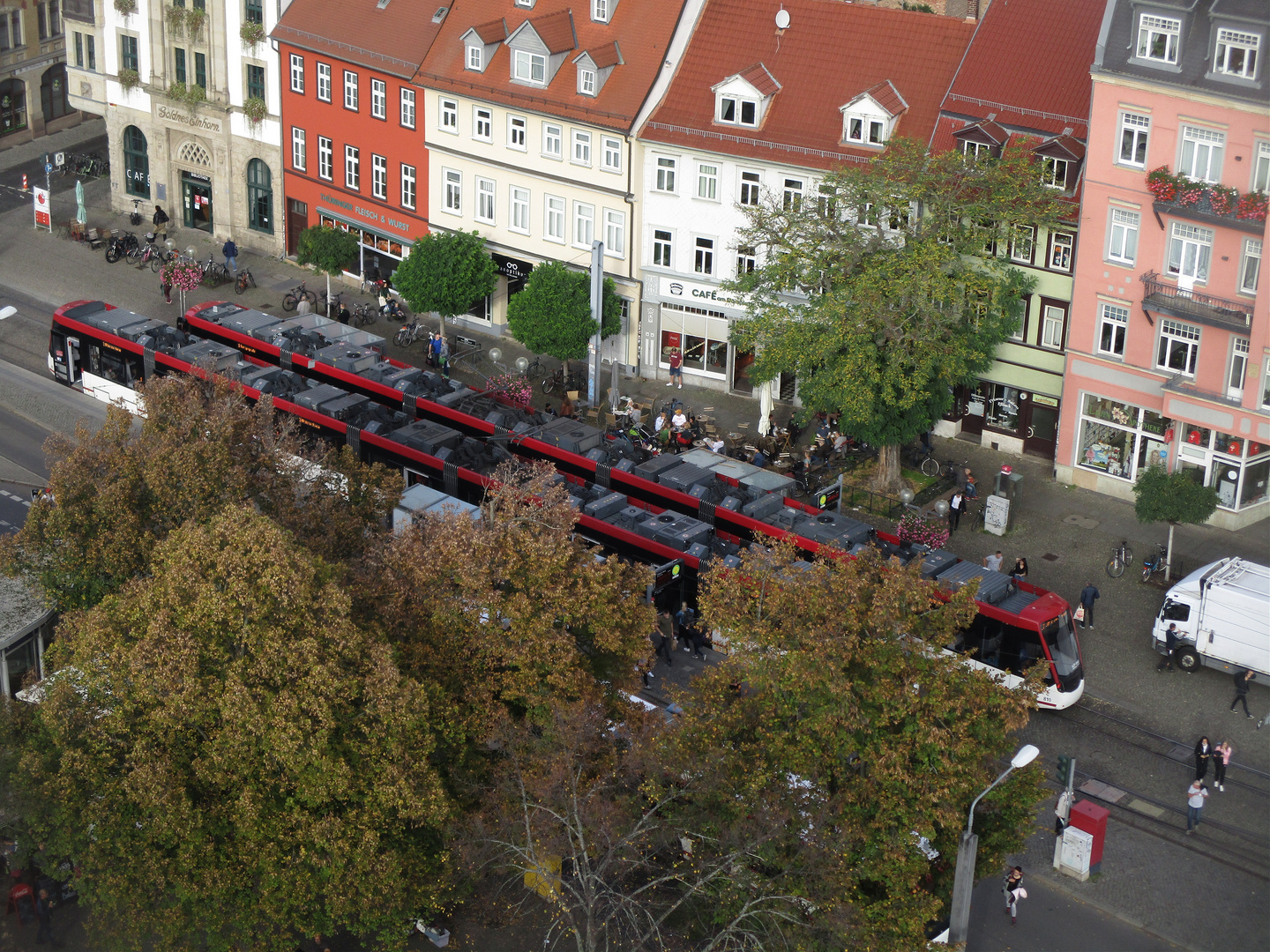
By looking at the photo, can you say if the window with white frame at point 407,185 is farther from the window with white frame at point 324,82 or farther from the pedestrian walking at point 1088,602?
the pedestrian walking at point 1088,602

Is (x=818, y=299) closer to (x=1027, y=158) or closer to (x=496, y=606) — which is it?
(x=1027, y=158)

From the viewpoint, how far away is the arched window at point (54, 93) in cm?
10557

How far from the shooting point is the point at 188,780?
39156mm

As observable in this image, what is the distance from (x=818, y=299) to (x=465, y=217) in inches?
860

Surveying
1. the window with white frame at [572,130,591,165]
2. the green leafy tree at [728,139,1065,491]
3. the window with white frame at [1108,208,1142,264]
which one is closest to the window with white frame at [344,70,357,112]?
the window with white frame at [572,130,591,165]

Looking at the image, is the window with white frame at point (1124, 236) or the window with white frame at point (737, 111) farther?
the window with white frame at point (737, 111)

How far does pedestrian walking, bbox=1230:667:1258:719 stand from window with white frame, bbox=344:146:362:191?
48.0 m

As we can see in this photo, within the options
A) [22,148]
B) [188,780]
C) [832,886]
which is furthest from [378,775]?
[22,148]

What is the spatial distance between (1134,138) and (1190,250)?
449 cm

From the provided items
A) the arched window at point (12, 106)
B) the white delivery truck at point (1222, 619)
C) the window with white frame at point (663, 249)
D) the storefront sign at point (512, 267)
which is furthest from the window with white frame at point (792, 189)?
the arched window at point (12, 106)

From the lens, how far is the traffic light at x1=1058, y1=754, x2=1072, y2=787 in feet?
155

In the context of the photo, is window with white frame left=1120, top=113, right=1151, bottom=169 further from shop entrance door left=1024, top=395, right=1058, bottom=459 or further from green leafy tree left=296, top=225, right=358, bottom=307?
green leafy tree left=296, top=225, right=358, bottom=307

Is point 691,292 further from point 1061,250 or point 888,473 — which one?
point 1061,250

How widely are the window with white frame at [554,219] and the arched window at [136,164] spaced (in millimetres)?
27846
